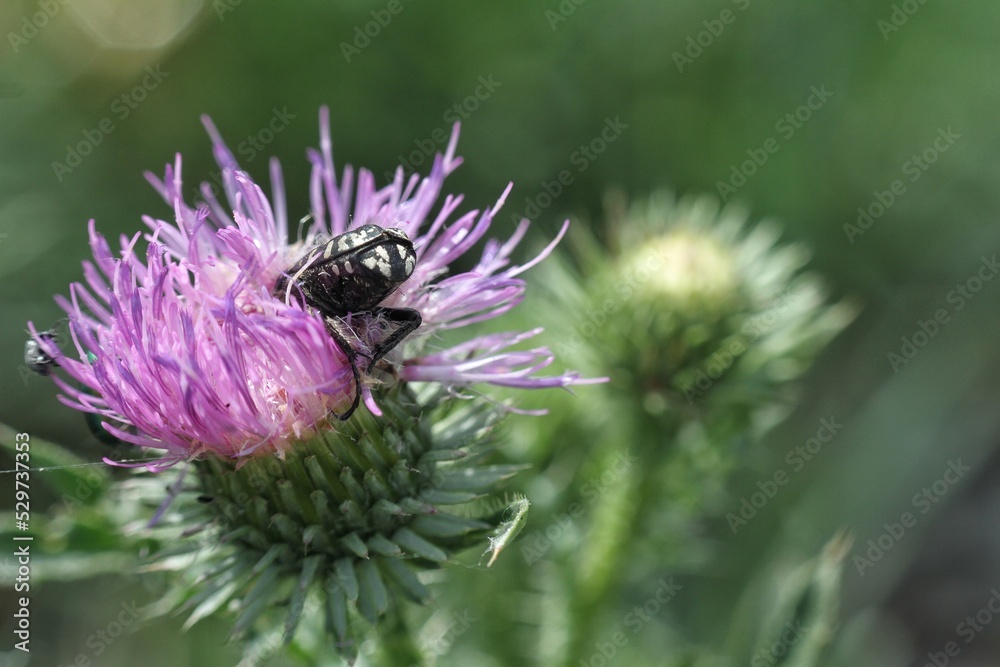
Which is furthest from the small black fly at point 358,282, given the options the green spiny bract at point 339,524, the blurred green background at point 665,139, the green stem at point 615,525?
the blurred green background at point 665,139

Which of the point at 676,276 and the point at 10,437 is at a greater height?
the point at 676,276

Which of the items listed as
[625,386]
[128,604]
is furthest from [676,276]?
[128,604]

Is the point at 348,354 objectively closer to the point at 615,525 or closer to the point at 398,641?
the point at 398,641

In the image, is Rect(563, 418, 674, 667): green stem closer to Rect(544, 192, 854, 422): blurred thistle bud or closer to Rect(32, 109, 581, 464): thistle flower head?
Rect(544, 192, 854, 422): blurred thistle bud

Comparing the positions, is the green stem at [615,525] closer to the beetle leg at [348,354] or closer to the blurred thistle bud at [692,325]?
the blurred thistle bud at [692,325]

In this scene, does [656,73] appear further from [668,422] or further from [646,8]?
[668,422]

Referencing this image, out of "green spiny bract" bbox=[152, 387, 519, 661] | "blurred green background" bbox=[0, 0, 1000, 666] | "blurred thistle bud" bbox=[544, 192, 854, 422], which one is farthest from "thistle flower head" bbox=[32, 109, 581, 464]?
"blurred green background" bbox=[0, 0, 1000, 666]
